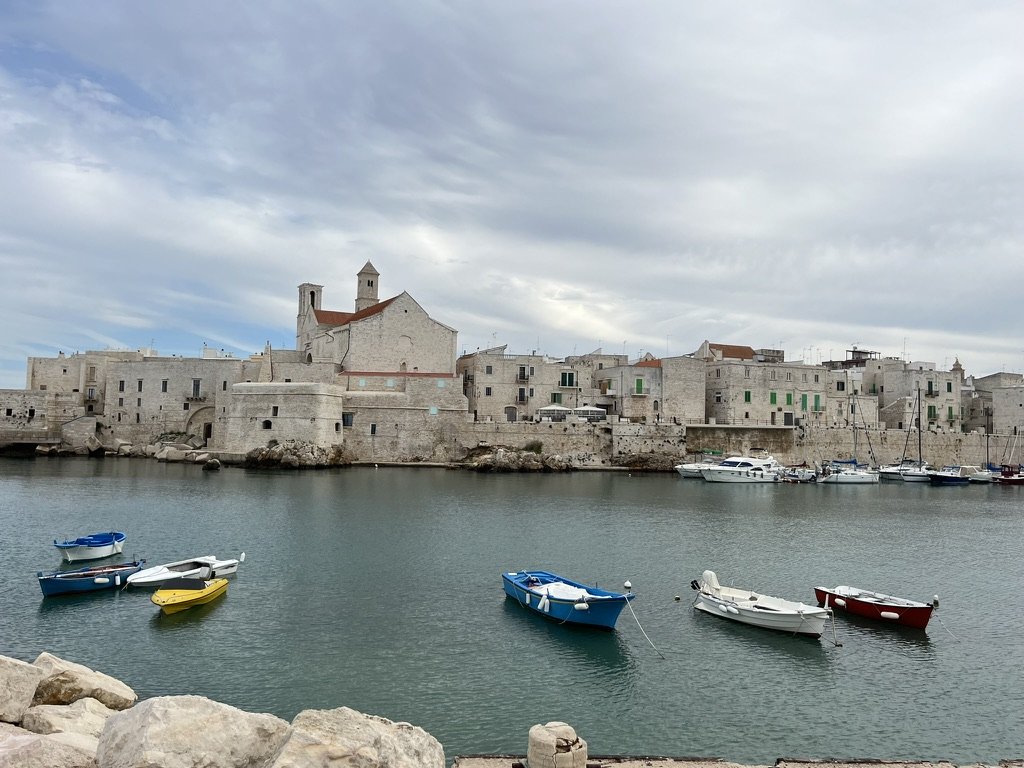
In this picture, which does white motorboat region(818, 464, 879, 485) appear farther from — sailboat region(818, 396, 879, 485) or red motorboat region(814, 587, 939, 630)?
red motorboat region(814, 587, 939, 630)

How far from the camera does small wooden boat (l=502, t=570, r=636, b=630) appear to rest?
15.5m

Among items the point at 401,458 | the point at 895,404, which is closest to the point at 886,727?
the point at 401,458

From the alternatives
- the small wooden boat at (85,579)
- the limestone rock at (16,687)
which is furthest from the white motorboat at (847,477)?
the limestone rock at (16,687)

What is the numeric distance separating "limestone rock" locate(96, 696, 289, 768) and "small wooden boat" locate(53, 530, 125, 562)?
16463 mm

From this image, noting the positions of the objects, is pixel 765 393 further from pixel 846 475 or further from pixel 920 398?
pixel 920 398

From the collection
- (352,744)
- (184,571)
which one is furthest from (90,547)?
(352,744)

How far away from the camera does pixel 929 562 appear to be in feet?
76.7

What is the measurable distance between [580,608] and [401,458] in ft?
121

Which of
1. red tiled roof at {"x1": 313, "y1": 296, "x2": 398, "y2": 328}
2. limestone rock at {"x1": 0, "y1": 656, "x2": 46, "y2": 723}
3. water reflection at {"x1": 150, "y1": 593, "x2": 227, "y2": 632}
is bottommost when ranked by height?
water reflection at {"x1": 150, "y1": 593, "x2": 227, "y2": 632}

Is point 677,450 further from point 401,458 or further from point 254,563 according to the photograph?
point 254,563

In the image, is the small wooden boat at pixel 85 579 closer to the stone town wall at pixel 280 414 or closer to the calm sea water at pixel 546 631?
the calm sea water at pixel 546 631

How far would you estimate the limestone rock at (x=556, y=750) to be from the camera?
816cm

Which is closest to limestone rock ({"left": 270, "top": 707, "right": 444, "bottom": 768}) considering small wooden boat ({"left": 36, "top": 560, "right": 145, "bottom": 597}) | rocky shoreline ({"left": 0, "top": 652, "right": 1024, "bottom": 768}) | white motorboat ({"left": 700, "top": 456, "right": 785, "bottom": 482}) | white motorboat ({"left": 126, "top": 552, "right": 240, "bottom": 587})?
rocky shoreline ({"left": 0, "top": 652, "right": 1024, "bottom": 768})

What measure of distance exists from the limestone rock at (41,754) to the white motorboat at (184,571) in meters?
12.0
